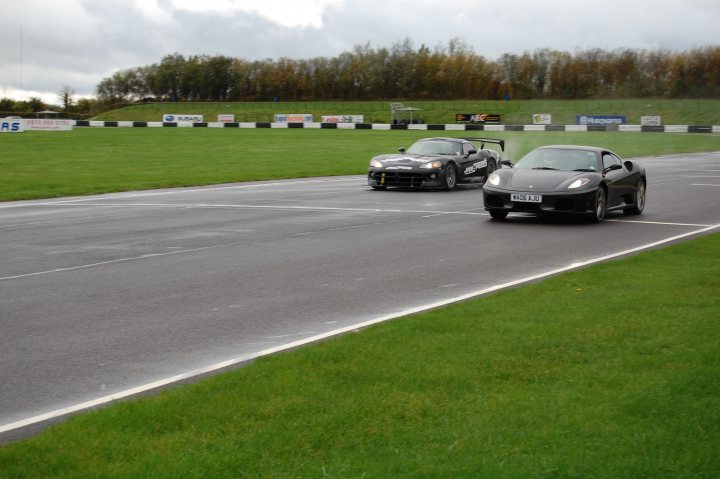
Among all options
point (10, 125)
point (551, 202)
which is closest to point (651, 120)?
point (10, 125)

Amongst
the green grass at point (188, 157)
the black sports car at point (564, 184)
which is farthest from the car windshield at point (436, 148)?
the black sports car at point (564, 184)

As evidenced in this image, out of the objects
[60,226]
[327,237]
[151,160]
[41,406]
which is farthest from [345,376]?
[151,160]

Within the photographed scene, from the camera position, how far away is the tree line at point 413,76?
120438mm

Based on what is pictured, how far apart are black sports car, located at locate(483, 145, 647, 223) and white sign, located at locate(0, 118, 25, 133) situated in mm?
52933

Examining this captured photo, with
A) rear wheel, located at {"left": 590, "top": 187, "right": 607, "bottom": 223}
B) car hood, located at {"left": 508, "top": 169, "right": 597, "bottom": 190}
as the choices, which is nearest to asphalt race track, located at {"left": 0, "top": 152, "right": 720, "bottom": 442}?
rear wheel, located at {"left": 590, "top": 187, "right": 607, "bottom": 223}

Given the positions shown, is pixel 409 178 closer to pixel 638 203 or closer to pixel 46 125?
pixel 638 203

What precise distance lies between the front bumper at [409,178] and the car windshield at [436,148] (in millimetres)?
940

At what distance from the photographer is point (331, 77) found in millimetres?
154875

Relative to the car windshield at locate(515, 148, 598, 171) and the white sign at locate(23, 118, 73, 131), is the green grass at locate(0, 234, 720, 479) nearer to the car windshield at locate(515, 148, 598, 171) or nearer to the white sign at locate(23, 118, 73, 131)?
the car windshield at locate(515, 148, 598, 171)

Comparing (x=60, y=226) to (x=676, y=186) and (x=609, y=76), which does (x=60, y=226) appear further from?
(x=609, y=76)

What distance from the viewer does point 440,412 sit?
5.25 metres

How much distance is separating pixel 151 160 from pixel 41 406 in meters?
33.7

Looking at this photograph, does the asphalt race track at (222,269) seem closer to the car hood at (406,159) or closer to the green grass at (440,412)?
the green grass at (440,412)

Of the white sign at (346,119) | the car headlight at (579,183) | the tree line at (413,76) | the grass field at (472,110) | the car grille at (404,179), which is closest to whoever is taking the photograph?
the car headlight at (579,183)
